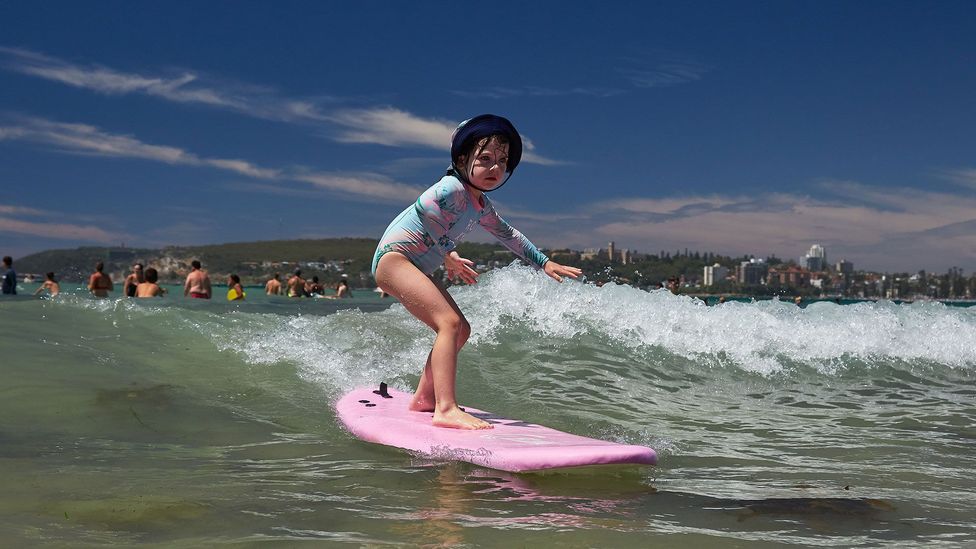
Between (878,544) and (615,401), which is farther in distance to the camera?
(615,401)

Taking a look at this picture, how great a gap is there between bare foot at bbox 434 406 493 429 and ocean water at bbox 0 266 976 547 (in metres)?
0.34

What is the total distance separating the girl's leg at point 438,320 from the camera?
4.31m

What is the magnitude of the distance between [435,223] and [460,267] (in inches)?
22.1

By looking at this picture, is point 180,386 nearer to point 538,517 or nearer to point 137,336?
point 137,336

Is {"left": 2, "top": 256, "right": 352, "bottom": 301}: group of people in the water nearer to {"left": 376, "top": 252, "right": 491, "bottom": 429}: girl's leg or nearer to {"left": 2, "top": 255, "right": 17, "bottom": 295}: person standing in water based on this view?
{"left": 2, "top": 255, "right": 17, "bottom": 295}: person standing in water

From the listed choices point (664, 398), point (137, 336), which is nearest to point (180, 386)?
point (137, 336)

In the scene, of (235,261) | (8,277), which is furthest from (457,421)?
(235,261)

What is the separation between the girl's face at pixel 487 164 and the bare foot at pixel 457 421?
1312 millimetres

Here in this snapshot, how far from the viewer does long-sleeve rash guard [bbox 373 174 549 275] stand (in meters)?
4.49

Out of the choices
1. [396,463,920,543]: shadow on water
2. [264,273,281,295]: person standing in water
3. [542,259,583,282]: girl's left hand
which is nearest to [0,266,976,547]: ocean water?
[396,463,920,543]: shadow on water

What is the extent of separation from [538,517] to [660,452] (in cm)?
174

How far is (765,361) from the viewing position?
924 centimetres

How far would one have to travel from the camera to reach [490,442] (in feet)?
12.7

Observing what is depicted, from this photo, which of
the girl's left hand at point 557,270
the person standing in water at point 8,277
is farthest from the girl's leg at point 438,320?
the person standing in water at point 8,277
